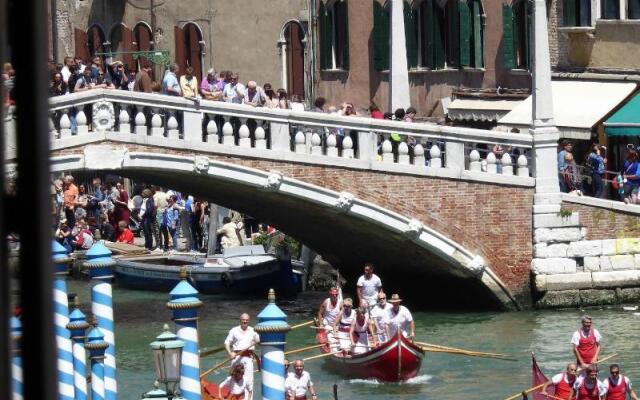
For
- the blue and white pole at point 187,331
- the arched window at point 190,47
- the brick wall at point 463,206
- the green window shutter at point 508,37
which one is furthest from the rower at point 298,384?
the arched window at point 190,47

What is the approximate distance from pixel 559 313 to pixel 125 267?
752 cm

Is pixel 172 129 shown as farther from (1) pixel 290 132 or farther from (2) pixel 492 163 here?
(2) pixel 492 163

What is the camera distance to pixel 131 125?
16.0 metres

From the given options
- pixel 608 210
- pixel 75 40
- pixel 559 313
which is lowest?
pixel 559 313

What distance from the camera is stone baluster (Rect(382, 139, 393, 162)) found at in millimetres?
16234

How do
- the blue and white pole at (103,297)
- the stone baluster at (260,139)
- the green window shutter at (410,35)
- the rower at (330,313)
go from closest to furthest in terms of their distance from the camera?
the blue and white pole at (103,297)
the rower at (330,313)
the stone baluster at (260,139)
the green window shutter at (410,35)

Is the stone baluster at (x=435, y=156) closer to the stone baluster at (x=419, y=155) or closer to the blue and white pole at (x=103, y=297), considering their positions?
the stone baluster at (x=419, y=155)

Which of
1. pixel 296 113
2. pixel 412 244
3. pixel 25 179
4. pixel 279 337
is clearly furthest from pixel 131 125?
pixel 25 179

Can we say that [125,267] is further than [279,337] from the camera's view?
Yes

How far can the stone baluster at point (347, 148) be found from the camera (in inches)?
635

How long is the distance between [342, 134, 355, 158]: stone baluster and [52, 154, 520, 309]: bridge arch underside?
40 centimetres

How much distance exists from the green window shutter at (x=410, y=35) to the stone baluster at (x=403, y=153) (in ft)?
18.0

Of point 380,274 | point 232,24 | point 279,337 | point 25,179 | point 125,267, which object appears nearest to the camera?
point 25,179

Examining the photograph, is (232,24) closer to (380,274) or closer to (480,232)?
(380,274)
